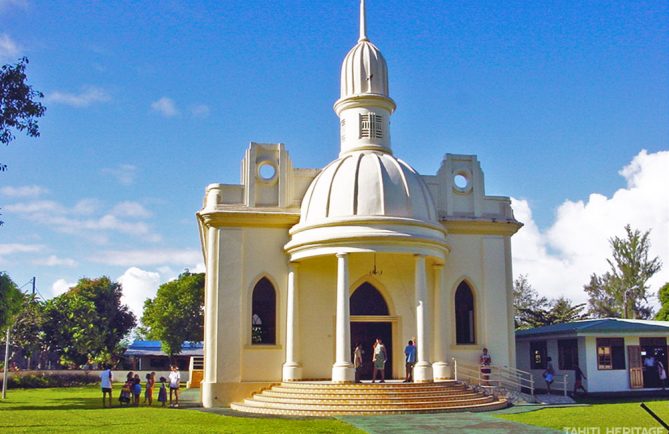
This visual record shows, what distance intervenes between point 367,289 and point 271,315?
12.1 feet

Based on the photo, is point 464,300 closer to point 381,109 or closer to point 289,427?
point 381,109

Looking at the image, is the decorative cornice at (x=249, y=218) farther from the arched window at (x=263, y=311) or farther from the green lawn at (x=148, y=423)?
the green lawn at (x=148, y=423)

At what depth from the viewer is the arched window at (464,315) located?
26641mm

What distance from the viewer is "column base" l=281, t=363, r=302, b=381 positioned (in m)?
24.0

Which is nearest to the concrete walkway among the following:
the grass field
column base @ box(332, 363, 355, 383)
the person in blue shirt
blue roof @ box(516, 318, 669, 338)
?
the grass field

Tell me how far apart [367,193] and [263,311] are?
5917mm

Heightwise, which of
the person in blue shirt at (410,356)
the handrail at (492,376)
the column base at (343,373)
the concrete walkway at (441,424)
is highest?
the person in blue shirt at (410,356)

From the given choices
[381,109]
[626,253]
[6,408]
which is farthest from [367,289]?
[626,253]

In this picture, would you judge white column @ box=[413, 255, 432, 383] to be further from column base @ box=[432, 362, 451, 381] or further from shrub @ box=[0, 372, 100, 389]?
shrub @ box=[0, 372, 100, 389]

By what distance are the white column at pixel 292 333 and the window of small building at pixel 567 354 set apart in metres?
12.2

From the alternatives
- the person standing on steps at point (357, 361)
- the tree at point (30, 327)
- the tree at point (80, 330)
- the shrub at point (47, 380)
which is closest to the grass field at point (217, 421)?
the person standing on steps at point (357, 361)

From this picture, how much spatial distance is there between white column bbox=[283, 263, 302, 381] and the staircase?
112 cm

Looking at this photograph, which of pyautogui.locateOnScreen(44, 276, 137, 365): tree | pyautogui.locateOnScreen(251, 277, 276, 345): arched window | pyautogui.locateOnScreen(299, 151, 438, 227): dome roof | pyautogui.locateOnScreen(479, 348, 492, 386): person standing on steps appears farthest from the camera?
pyautogui.locateOnScreen(44, 276, 137, 365): tree

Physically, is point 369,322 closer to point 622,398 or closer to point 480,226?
point 480,226
